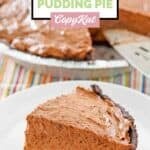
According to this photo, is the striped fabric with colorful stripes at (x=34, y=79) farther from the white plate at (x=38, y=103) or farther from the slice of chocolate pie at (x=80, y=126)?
the slice of chocolate pie at (x=80, y=126)

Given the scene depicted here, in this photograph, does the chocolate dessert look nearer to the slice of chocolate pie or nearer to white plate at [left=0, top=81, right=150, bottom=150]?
white plate at [left=0, top=81, right=150, bottom=150]

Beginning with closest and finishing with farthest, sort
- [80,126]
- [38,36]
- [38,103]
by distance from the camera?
[80,126] → [38,103] → [38,36]

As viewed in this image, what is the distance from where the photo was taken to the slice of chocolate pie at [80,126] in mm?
1085

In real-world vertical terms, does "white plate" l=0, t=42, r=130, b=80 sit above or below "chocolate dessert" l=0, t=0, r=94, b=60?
below

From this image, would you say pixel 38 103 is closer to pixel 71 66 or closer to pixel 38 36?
pixel 71 66

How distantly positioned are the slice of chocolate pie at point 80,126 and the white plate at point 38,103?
58 millimetres

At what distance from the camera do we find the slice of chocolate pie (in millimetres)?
1085

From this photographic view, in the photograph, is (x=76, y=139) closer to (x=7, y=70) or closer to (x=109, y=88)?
(x=109, y=88)

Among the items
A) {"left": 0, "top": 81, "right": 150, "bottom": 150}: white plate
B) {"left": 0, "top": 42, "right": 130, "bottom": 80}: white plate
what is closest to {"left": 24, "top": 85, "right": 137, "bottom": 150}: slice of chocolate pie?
{"left": 0, "top": 81, "right": 150, "bottom": 150}: white plate

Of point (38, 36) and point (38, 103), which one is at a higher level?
point (38, 36)

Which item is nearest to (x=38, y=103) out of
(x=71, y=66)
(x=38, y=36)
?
(x=71, y=66)

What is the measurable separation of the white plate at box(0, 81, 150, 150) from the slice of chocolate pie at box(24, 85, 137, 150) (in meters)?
0.06

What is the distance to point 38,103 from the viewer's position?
1.29m

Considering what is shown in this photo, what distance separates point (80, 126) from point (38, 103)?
0.23m
